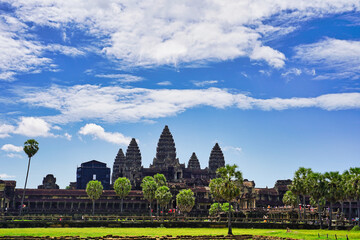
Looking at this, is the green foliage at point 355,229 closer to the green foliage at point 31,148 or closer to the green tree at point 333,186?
the green tree at point 333,186

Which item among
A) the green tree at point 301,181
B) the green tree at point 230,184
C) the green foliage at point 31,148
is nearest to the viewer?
the green tree at point 230,184

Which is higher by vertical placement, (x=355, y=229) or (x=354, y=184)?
(x=354, y=184)

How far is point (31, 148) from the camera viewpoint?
424 ft

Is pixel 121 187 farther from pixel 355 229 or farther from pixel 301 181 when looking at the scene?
Answer: pixel 355 229

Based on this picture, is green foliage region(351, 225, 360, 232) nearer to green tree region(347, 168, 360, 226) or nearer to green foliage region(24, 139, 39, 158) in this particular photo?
green tree region(347, 168, 360, 226)

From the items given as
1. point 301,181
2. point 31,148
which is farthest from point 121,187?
point 301,181

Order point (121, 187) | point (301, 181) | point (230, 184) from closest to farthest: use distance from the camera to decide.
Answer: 1. point (230, 184)
2. point (301, 181)
3. point (121, 187)

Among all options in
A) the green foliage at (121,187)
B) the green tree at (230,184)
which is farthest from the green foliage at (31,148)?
the green tree at (230,184)

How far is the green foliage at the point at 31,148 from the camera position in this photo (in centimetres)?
12888

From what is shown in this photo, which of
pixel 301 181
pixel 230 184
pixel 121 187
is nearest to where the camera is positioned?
pixel 230 184

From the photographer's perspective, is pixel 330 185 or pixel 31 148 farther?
pixel 31 148

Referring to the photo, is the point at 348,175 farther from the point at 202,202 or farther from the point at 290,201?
the point at 202,202

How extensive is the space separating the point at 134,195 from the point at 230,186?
100220 mm

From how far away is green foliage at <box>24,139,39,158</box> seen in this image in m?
129
